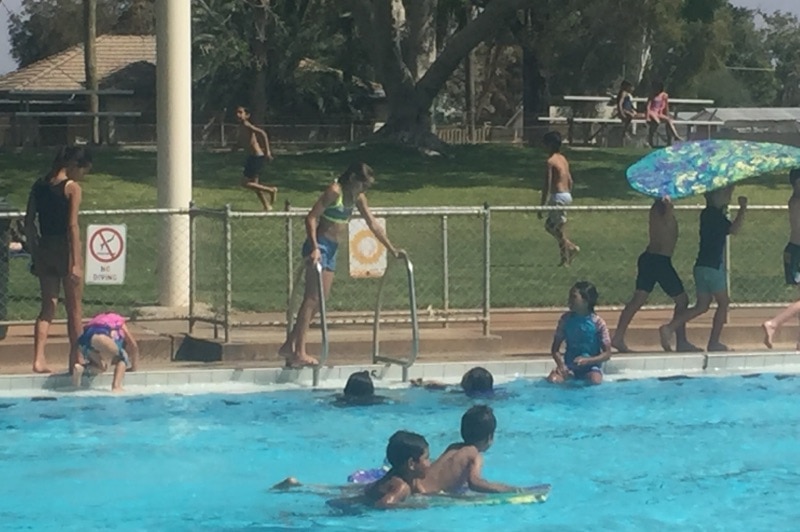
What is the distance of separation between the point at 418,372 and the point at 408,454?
4776 mm

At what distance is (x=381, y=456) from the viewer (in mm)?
10164

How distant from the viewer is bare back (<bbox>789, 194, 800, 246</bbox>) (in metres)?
13.6

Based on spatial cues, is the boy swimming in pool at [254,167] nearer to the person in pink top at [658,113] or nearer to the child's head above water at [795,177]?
the person in pink top at [658,113]

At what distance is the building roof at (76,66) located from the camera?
5912 cm

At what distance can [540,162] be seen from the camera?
31188 mm

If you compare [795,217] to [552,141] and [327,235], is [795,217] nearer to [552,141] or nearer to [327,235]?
[552,141]

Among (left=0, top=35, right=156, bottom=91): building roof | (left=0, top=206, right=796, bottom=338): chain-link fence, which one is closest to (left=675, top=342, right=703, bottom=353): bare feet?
(left=0, top=206, right=796, bottom=338): chain-link fence

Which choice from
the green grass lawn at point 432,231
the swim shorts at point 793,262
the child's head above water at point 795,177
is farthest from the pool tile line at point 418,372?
the child's head above water at point 795,177

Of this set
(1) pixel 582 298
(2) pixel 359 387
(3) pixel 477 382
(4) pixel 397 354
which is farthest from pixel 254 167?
(2) pixel 359 387

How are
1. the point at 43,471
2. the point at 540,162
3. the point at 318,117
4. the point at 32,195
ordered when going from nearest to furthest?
the point at 43,471 → the point at 32,195 → the point at 540,162 → the point at 318,117

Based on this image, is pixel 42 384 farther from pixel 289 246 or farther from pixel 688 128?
pixel 688 128

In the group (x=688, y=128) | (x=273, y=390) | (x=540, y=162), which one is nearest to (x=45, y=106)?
(x=688, y=128)

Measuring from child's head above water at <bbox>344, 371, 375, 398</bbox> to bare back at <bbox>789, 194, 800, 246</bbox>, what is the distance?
4850 mm

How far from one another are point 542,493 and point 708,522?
1.04 metres
